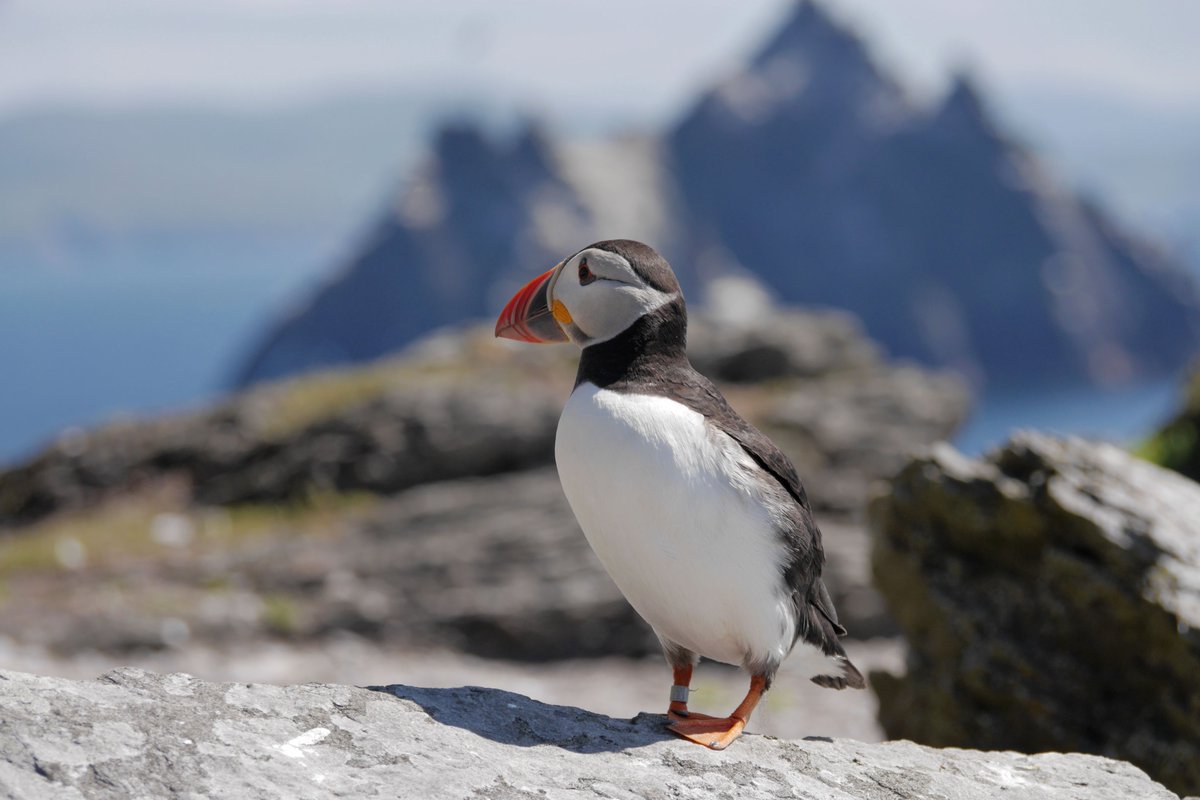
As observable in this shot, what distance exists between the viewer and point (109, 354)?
16575 centimetres

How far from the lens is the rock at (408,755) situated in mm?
3707

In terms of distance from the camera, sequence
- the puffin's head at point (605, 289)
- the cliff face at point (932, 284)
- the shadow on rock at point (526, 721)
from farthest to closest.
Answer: the cliff face at point (932, 284) → the puffin's head at point (605, 289) → the shadow on rock at point (526, 721)

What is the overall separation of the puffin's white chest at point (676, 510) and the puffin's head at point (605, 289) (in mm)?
338

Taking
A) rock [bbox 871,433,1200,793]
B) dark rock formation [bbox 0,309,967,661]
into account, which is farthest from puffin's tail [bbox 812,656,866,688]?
dark rock formation [bbox 0,309,967,661]

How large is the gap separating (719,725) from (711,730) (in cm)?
7

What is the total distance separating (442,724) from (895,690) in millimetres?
5236

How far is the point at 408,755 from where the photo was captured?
13.6 ft

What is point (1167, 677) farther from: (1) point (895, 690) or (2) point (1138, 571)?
(1) point (895, 690)

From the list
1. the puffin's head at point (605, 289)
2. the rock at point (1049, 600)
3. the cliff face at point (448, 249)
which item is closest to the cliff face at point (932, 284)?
the cliff face at point (448, 249)

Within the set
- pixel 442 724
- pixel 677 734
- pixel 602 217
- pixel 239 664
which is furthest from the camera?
pixel 602 217

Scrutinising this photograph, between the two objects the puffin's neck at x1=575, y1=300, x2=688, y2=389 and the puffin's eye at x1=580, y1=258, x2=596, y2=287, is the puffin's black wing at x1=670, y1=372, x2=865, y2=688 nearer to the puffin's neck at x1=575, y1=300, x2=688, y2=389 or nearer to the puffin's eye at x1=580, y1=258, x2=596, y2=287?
the puffin's neck at x1=575, y1=300, x2=688, y2=389

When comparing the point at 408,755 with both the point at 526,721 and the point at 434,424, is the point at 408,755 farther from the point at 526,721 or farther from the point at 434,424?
the point at 434,424

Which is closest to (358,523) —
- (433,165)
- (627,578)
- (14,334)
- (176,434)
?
(176,434)

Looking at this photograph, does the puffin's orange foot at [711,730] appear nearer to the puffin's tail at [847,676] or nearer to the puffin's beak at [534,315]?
the puffin's tail at [847,676]
